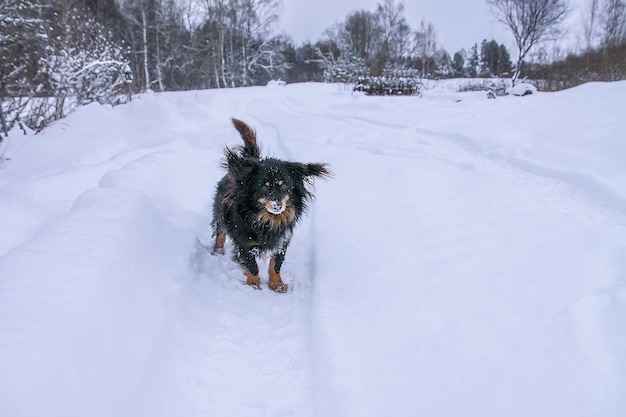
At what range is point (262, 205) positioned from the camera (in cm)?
319

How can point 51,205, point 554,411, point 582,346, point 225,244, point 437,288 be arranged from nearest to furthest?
point 554,411
point 582,346
point 437,288
point 51,205
point 225,244

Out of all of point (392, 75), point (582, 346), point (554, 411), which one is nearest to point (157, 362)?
point (554, 411)

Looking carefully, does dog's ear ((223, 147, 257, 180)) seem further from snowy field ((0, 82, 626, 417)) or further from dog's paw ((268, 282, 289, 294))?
dog's paw ((268, 282, 289, 294))

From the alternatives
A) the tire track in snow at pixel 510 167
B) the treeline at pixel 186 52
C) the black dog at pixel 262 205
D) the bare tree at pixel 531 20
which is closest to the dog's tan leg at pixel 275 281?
the black dog at pixel 262 205

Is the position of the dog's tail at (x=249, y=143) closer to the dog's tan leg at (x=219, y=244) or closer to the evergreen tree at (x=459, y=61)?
the dog's tan leg at (x=219, y=244)

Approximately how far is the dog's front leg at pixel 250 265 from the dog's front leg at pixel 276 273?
0.13 meters

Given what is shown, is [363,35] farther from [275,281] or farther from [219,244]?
[275,281]

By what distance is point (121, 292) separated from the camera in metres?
2.28

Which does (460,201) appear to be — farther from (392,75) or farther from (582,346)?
(392,75)

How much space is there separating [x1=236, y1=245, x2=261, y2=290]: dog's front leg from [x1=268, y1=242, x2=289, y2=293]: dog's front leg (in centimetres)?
13

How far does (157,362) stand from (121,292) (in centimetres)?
48

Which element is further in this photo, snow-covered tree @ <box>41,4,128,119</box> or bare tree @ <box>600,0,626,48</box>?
bare tree @ <box>600,0,626,48</box>

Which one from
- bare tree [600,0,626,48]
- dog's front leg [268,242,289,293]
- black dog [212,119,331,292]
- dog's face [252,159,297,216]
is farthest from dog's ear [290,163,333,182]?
bare tree [600,0,626,48]

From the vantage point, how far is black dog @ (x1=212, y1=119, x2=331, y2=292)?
3.14 metres
